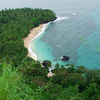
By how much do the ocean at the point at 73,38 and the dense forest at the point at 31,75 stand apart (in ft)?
7.92

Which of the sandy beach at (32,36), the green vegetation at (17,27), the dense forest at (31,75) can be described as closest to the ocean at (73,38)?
the sandy beach at (32,36)

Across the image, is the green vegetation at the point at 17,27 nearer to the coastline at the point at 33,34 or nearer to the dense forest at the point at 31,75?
the dense forest at the point at 31,75

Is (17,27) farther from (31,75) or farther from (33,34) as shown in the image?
(31,75)

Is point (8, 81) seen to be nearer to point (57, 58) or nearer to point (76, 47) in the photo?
point (57, 58)

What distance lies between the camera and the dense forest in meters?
2.66

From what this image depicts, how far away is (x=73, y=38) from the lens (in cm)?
2503

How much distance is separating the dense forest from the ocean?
7.92 feet

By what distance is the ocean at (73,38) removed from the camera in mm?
19812

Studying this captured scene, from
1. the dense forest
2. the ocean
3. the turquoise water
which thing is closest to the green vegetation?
the dense forest

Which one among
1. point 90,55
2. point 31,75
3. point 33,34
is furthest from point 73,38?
point 31,75

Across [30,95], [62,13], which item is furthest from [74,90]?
[62,13]

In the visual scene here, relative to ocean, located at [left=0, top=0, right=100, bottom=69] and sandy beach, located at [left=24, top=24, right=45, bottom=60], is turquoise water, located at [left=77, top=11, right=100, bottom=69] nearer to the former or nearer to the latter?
ocean, located at [left=0, top=0, right=100, bottom=69]

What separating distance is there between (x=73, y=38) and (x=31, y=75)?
13.8 metres

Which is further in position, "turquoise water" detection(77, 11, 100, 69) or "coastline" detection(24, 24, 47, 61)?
"coastline" detection(24, 24, 47, 61)
